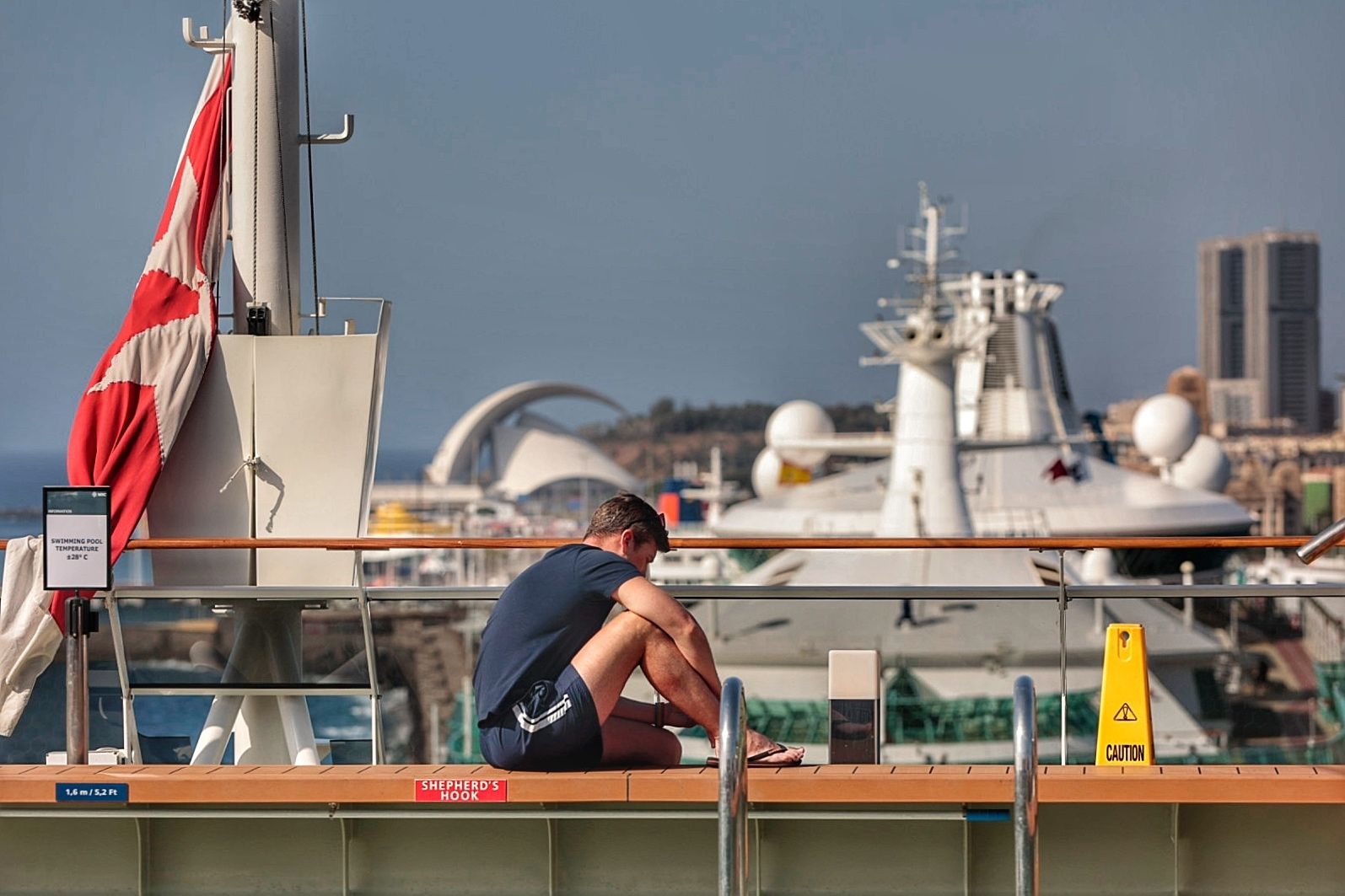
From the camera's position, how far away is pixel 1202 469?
2203 inches

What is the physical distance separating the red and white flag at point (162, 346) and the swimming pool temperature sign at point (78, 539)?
0.67 metres

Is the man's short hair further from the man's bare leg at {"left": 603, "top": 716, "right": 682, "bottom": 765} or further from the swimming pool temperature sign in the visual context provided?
the swimming pool temperature sign

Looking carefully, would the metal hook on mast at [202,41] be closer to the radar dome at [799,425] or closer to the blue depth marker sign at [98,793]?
the blue depth marker sign at [98,793]

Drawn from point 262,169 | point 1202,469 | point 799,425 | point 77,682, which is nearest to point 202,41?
point 262,169

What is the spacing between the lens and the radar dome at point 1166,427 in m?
49.5

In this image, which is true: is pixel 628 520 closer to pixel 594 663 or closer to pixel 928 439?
pixel 594 663

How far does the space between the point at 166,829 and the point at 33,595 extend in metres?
1.56

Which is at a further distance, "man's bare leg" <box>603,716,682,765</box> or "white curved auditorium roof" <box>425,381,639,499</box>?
"white curved auditorium roof" <box>425,381,639,499</box>

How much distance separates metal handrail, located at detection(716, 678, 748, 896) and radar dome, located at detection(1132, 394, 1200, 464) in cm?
4717

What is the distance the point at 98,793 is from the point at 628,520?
176 centimetres

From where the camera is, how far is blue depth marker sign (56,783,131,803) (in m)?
5.18

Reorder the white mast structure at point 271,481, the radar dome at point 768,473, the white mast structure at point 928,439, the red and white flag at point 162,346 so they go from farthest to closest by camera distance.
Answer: the radar dome at point 768,473 → the white mast structure at point 928,439 → the white mast structure at point 271,481 → the red and white flag at point 162,346

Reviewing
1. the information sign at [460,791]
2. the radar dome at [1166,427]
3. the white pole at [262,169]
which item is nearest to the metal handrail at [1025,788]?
the information sign at [460,791]

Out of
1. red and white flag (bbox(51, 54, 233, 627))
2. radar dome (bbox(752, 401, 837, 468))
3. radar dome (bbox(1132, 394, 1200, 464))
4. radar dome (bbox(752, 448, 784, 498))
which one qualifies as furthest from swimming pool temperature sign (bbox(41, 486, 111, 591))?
radar dome (bbox(752, 448, 784, 498))
